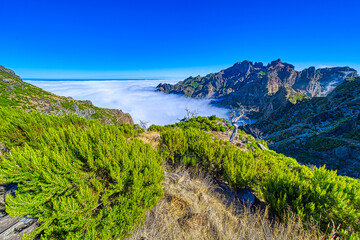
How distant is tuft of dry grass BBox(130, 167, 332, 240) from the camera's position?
3.03 m

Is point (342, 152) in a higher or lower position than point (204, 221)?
lower

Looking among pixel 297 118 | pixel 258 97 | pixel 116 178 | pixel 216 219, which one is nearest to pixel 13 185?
pixel 116 178

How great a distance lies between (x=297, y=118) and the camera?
79062mm

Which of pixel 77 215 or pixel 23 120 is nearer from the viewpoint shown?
pixel 77 215

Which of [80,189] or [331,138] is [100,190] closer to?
[80,189]

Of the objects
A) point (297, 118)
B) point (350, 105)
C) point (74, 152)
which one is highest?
point (74, 152)

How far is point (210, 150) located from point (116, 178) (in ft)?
12.7

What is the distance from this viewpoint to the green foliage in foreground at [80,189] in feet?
7.89

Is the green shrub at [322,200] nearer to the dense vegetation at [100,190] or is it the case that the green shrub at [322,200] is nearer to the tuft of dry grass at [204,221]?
the dense vegetation at [100,190]

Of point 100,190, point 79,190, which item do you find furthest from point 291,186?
point 79,190

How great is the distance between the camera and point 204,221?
3.46m

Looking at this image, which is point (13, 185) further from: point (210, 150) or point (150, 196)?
point (210, 150)

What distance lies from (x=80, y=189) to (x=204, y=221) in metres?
2.80

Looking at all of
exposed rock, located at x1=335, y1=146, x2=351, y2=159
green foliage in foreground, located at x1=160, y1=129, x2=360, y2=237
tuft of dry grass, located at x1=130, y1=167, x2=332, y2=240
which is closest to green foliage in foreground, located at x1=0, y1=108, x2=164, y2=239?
tuft of dry grass, located at x1=130, y1=167, x2=332, y2=240
